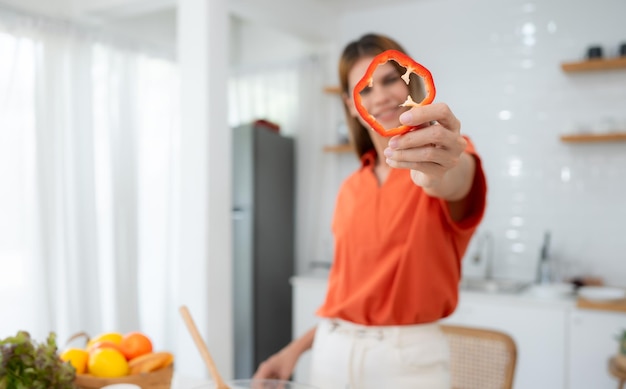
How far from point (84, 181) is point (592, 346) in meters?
2.77

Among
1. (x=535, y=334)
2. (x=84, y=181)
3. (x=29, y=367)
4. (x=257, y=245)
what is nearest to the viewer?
(x=29, y=367)

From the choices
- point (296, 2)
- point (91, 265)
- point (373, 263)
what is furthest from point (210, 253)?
point (296, 2)

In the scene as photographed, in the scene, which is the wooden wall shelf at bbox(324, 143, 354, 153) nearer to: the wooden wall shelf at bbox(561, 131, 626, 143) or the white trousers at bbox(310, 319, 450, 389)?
the wooden wall shelf at bbox(561, 131, 626, 143)

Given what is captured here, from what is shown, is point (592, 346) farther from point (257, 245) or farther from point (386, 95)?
point (386, 95)

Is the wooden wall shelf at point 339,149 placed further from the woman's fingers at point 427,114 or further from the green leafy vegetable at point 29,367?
the woman's fingers at point 427,114

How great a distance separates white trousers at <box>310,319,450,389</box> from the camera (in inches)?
46.2

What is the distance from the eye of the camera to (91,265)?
9.98 feet

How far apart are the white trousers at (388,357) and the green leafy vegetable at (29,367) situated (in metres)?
0.57

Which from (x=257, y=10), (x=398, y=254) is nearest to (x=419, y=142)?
(x=398, y=254)

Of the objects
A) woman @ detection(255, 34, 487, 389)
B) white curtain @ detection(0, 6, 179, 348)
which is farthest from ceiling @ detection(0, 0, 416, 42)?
woman @ detection(255, 34, 487, 389)

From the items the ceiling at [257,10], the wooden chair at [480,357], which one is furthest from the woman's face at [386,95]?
the ceiling at [257,10]

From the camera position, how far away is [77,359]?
3.63 ft

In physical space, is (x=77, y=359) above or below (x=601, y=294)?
above

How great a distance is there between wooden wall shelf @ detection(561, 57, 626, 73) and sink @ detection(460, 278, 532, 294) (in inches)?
49.3
